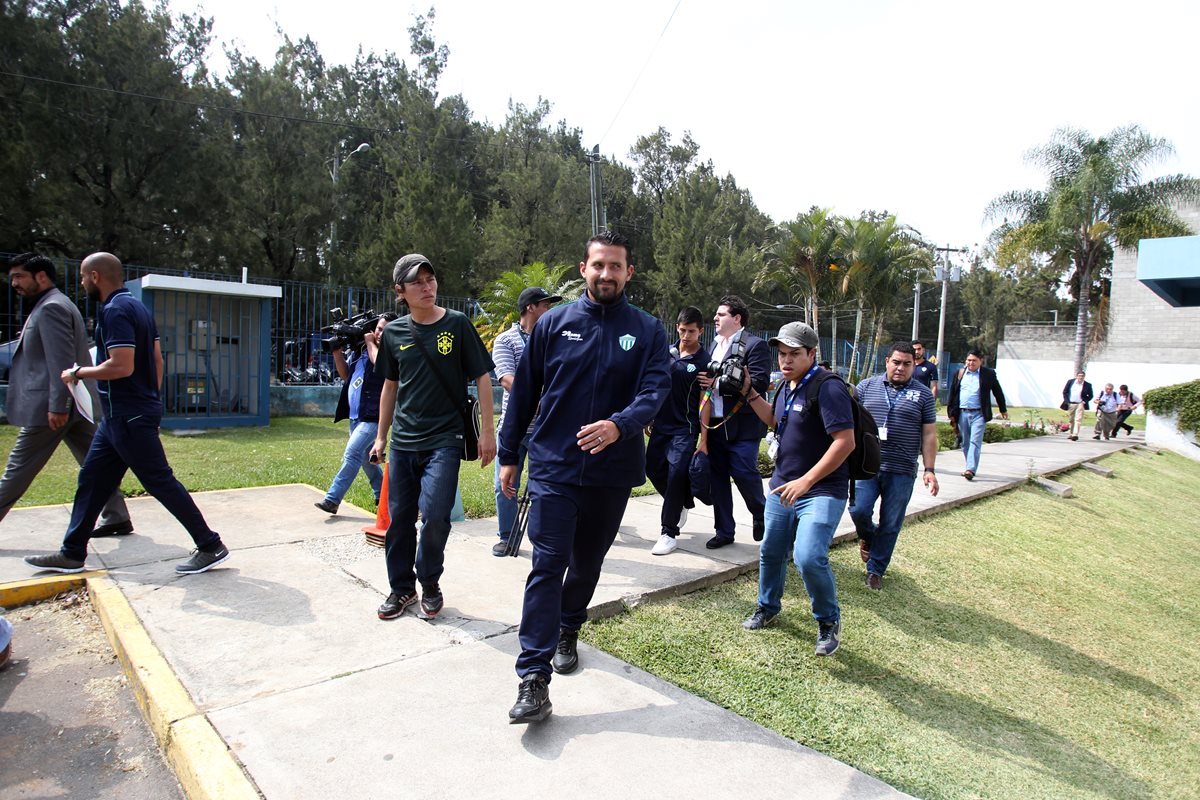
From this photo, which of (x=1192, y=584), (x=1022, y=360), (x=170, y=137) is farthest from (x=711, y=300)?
(x=1192, y=584)

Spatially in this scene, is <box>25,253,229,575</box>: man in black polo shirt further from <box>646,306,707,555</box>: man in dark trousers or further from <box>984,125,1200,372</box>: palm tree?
<box>984,125,1200,372</box>: palm tree

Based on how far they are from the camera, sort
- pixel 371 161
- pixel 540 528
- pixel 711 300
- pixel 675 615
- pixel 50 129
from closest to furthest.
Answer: pixel 540 528 < pixel 675 615 < pixel 50 129 < pixel 371 161 < pixel 711 300

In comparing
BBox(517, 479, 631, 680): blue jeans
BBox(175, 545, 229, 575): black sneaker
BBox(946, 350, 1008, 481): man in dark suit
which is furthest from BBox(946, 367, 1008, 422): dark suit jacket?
BBox(175, 545, 229, 575): black sneaker

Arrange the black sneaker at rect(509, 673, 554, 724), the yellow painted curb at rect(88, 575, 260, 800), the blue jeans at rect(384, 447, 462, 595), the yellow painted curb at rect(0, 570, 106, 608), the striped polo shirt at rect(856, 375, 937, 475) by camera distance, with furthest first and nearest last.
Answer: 1. the striped polo shirt at rect(856, 375, 937, 475)
2. the yellow painted curb at rect(0, 570, 106, 608)
3. the blue jeans at rect(384, 447, 462, 595)
4. the black sneaker at rect(509, 673, 554, 724)
5. the yellow painted curb at rect(88, 575, 260, 800)

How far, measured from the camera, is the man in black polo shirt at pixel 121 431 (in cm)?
421

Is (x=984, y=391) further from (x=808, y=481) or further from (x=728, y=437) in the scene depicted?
(x=808, y=481)

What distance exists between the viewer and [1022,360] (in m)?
34.5

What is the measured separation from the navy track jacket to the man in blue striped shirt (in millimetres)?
2634

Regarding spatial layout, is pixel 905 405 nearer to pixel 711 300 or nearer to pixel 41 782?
pixel 41 782

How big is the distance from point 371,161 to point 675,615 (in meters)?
30.0

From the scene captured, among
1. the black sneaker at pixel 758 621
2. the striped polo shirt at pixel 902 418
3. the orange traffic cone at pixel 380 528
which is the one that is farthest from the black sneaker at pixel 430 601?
the striped polo shirt at pixel 902 418

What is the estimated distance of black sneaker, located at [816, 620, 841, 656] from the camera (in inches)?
152

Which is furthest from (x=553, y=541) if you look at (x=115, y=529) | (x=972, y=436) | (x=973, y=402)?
(x=973, y=402)

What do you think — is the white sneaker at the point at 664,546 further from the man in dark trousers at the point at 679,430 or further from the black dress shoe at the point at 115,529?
the black dress shoe at the point at 115,529
